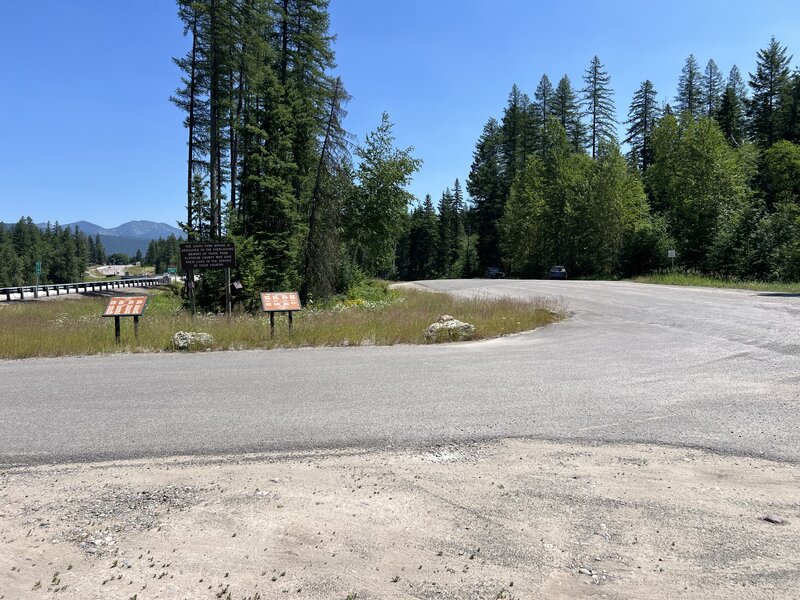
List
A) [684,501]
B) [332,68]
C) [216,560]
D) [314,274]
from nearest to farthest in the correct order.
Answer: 1. [216,560]
2. [684,501]
3. [314,274]
4. [332,68]

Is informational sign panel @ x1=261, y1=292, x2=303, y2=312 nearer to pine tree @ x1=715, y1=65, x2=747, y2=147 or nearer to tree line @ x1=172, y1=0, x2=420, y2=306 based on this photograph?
tree line @ x1=172, y1=0, x2=420, y2=306

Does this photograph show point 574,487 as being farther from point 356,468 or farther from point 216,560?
point 216,560

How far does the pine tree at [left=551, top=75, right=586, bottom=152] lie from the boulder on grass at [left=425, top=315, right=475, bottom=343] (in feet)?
193

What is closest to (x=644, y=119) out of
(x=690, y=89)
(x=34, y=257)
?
(x=690, y=89)

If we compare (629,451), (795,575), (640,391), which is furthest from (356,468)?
(640,391)

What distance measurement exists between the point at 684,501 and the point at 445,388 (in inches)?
151

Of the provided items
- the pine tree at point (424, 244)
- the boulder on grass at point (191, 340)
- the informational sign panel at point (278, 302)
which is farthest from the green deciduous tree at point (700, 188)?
the pine tree at point (424, 244)

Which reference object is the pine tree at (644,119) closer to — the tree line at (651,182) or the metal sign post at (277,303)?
the tree line at (651,182)

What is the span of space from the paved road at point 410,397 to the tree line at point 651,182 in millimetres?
27529

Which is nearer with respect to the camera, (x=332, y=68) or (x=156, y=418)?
(x=156, y=418)

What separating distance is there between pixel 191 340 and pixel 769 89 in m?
69.9

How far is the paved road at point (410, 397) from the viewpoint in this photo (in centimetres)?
543

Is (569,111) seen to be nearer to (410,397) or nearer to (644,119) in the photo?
(644,119)

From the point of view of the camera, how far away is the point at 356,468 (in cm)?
468
